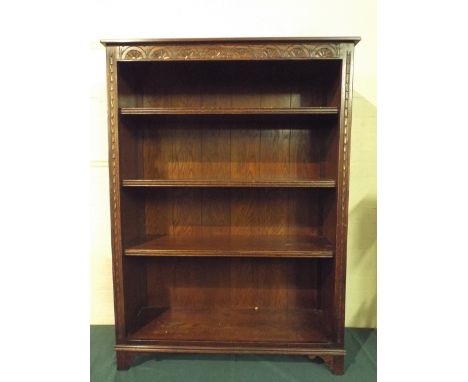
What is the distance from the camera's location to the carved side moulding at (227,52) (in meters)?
1.18

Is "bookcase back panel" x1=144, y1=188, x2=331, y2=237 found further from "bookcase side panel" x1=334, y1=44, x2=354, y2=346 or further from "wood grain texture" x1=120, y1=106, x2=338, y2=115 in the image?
"wood grain texture" x1=120, y1=106, x2=338, y2=115

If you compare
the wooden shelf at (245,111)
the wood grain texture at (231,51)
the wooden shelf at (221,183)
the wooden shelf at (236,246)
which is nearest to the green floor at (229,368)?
the wooden shelf at (236,246)

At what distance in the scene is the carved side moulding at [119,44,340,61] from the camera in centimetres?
118

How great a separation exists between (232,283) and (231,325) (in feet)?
0.74

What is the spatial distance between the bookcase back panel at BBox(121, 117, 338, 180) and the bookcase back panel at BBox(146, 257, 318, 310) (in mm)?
480

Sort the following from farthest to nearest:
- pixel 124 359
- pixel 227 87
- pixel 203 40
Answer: pixel 227 87, pixel 124 359, pixel 203 40

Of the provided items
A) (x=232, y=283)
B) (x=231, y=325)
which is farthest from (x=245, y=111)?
(x=231, y=325)

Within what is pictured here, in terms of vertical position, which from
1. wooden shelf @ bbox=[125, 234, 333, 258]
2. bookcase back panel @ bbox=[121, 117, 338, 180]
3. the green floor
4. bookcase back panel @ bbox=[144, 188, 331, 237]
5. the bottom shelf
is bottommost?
the green floor

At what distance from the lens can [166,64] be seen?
54.4 inches

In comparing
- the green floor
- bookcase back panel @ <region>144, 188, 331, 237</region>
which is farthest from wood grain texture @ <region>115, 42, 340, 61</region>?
the green floor

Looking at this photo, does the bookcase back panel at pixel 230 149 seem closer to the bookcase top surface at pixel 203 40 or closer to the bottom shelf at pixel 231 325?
the bookcase top surface at pixel 203 40

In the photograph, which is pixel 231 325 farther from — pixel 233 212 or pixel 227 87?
pixel 227 87

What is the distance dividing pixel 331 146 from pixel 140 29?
1194 mm

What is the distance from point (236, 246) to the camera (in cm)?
133
